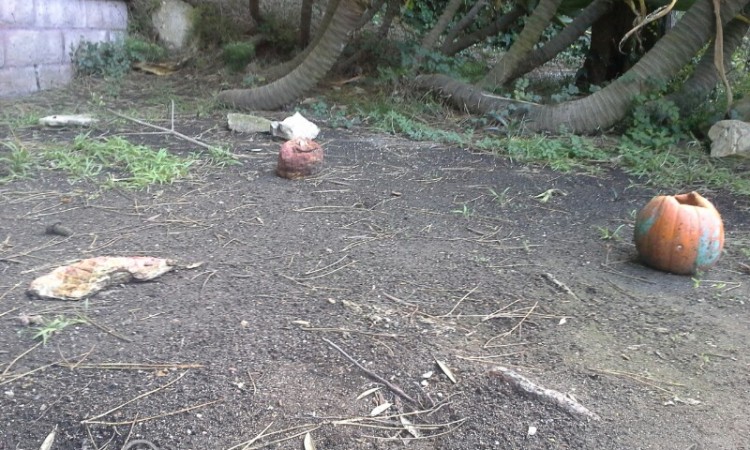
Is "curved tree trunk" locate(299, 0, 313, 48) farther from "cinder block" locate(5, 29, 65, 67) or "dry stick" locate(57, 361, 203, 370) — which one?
"dry stick" locate(57, 361, 203, 370)

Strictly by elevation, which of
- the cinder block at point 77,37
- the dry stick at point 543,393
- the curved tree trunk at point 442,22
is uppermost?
the curved tree trunk at point 442,22

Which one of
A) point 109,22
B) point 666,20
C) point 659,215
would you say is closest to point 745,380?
point 659,215

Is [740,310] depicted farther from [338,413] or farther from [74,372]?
[74,372]

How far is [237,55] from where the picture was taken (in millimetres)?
8047

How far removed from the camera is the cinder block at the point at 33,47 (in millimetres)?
6488

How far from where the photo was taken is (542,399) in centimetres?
202

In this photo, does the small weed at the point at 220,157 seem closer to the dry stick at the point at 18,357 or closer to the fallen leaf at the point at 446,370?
the dry stick at the point at 18,357

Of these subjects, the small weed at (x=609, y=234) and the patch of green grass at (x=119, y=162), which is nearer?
the small weed at (x=609, y=234)

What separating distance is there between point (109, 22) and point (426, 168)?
201 inches

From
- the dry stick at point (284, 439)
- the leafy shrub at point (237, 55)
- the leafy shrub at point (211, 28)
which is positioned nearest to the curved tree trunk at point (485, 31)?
the leafy shrub at point (237, 55)

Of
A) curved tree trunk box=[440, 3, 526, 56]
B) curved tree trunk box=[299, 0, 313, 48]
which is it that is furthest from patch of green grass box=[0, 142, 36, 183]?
curved tree trunk box=[440, 3, 526, 56]

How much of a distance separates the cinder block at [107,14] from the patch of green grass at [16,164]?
359cm

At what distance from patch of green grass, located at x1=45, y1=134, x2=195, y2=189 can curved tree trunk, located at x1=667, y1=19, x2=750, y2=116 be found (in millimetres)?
4223

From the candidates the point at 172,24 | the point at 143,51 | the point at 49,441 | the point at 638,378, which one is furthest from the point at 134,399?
the point at 172,24
